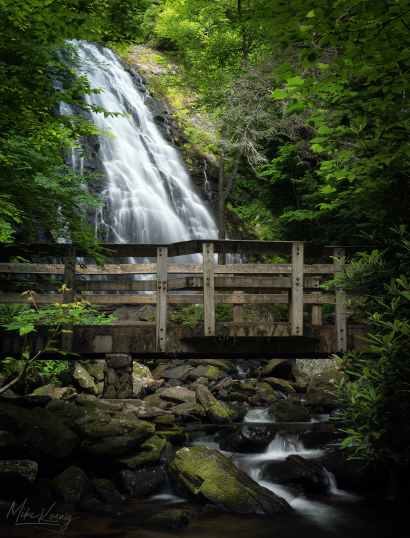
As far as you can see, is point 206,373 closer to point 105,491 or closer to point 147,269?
point 147,269

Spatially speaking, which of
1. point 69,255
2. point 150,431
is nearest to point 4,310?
point 69,255

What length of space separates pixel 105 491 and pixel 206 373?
6.92 meters

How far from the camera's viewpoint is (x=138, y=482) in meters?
5.94

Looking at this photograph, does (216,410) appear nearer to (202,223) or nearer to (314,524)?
(314,524)

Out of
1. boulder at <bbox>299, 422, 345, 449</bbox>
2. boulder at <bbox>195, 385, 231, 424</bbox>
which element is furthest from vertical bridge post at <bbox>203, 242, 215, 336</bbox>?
boulder at <bbox>195, 385, 231, 424</bbox>

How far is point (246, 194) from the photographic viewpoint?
879 inches

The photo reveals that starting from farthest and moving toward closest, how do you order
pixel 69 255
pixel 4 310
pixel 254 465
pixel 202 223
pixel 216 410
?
1. pixel 202 223
2. pixel 216 410
3. pixel 4 310
4. pixel 254 465
5. pixel 69 255

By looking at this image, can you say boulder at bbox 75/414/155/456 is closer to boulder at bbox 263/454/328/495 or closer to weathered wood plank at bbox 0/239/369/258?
boulder at bbox 263/454/328/495

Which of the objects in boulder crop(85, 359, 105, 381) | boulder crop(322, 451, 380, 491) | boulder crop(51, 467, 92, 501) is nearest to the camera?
boulder crop(51, 467, 92, 501)

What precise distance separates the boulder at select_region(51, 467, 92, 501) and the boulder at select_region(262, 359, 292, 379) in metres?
8.38

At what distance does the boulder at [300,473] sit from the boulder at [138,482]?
1.80 m

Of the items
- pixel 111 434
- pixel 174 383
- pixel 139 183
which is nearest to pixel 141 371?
pixel 174 383

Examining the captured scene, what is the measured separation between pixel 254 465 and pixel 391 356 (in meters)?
4.22

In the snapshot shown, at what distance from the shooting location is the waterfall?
17500 millimetres
